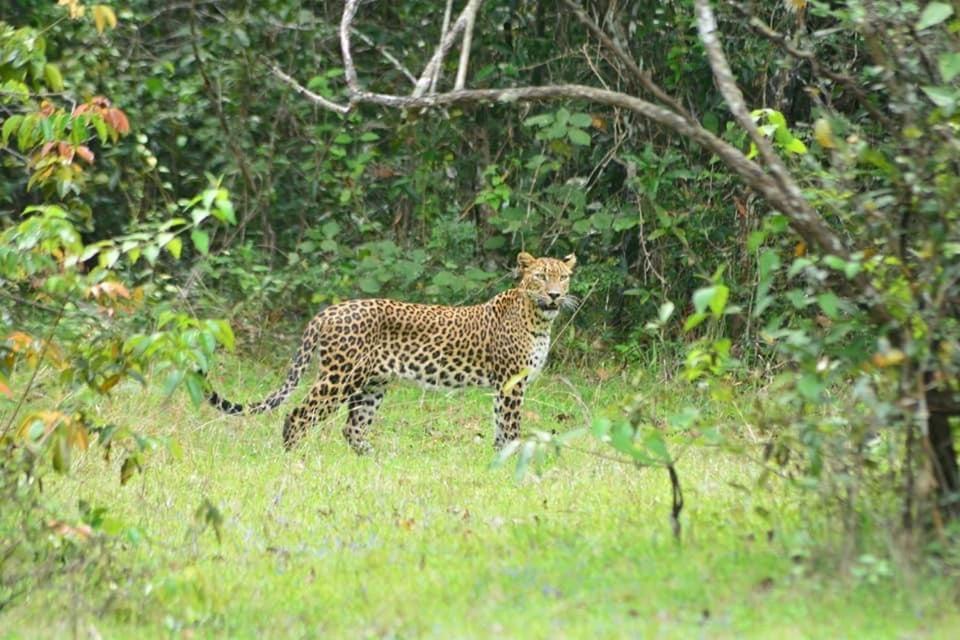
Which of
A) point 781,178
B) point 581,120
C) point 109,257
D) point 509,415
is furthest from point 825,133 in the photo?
point 581,120

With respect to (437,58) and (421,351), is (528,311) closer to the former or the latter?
(421,351)

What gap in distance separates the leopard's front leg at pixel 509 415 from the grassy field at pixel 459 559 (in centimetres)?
66

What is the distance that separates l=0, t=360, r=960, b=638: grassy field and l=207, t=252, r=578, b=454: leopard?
2.47 ft

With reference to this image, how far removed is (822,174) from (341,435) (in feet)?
18.0

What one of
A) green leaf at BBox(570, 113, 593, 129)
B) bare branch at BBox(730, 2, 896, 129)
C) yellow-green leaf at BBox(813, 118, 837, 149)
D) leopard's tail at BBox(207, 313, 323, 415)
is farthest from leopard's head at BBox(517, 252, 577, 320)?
yellow-green leaf at BBox(813, 118, 837, 149)

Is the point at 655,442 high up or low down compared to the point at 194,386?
down

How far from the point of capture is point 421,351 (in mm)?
11547

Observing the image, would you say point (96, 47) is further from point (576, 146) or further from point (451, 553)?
point (451, 553)

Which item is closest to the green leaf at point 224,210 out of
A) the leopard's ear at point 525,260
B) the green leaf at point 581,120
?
the leopard's ear at point 525,260

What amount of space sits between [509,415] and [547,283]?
1.09m

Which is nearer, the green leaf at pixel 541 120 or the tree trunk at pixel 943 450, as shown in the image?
the tree trunk at pixel 943 450

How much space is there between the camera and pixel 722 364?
22.6 feet

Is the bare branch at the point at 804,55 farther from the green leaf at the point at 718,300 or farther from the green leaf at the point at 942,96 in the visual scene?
the green leaf at the point at 718,300

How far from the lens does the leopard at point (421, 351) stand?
36.8 ft
